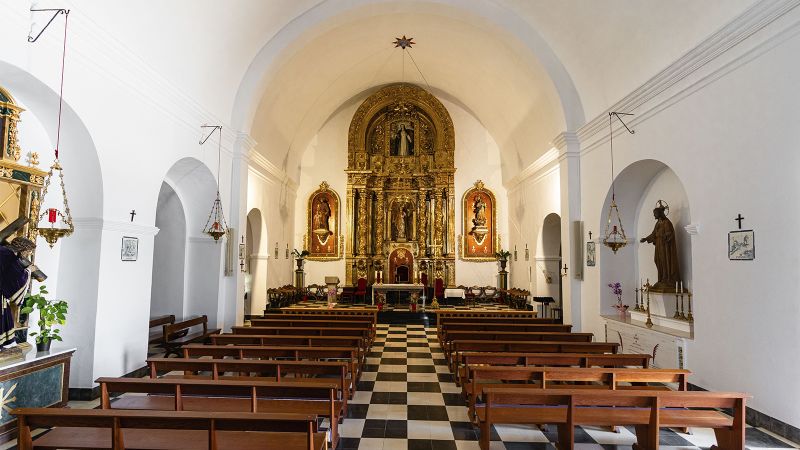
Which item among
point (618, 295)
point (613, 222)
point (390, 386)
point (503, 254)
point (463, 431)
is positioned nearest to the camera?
point (463, 431)

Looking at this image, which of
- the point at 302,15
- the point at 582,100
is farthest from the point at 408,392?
the point at 302,15

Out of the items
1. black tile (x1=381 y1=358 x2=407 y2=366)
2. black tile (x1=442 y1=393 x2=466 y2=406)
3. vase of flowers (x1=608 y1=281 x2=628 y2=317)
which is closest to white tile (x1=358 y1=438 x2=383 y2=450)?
black tile (x1=442 y1=393 x2=466 y2=406)

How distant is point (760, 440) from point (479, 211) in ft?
41.6

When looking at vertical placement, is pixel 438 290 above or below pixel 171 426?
above

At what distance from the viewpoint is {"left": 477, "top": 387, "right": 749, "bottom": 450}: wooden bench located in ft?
11.5

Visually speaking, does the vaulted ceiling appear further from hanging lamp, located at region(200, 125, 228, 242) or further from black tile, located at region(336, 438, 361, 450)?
black tile, located at region(336, 438, 361, 450)

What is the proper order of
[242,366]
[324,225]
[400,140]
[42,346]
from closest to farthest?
[242,366] → [42,346] → [324,225] → [400,140]

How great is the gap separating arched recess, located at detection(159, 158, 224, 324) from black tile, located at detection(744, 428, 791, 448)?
8452 millimetres

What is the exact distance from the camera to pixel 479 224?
659 inches

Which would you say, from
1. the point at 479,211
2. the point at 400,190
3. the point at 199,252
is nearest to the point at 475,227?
the point at 479,211

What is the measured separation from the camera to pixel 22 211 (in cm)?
517

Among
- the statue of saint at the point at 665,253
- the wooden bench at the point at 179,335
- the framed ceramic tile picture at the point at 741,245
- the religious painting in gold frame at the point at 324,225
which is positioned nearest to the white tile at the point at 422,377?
the wooden bench at the point at 179,335

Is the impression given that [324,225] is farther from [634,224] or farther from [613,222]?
[634,224]

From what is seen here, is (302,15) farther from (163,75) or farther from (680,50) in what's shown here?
(680,50)
